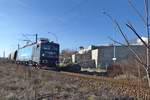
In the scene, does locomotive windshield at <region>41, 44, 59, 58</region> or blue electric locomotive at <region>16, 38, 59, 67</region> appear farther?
locomotive windshield at <region>41, 44, 59, 58</region>

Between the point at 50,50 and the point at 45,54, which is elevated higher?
the point at 50,50

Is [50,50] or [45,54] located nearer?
[45,54]

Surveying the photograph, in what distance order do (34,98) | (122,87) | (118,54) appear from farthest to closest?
(118,54) → (122,87) → (34,98)

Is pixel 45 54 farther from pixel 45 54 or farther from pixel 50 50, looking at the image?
pixel 50 50

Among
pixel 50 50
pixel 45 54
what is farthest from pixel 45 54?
pixel 50 50

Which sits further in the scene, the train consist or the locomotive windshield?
the locomotive windshield

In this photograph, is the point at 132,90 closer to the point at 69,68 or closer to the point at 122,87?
the point at 122,87

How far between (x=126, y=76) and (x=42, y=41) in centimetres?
1476

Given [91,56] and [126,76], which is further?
[91,56]

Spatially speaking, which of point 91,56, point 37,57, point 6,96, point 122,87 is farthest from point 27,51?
point 91,56

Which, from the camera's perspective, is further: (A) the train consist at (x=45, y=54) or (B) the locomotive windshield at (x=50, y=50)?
(B) the locomotive windshield at (x=50, y=50)

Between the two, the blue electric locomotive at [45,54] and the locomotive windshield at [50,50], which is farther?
the locomotive windshield at [50,50]

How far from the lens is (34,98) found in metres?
10.6

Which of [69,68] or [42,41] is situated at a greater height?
[42,41]
